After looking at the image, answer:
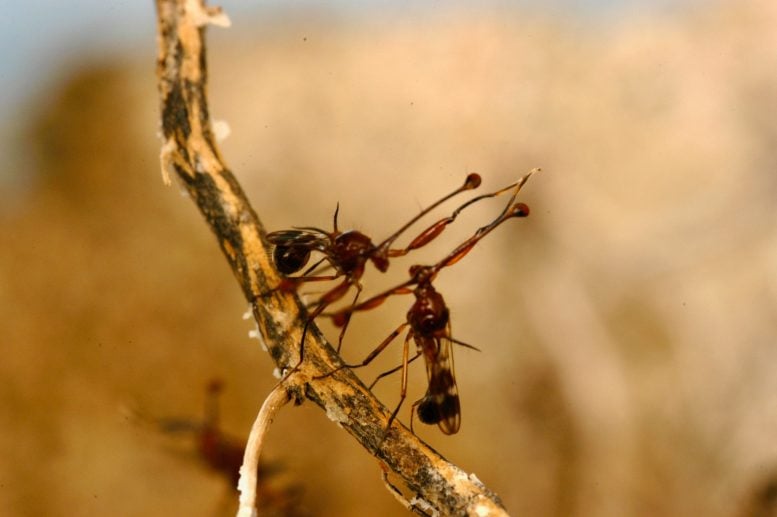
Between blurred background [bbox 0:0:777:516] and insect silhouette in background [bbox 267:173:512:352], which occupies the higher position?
blurred background [bbox 0:0:777:516]

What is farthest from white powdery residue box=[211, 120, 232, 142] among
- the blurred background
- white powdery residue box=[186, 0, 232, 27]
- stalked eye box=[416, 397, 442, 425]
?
the blurred background

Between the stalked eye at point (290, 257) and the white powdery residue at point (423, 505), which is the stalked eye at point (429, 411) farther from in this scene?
the stalked eye at point (290, 257)

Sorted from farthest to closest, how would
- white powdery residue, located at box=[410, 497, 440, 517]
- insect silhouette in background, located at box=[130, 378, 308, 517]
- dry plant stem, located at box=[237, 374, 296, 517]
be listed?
insect silhouette in background, located at box=[130, 378, 308, 517]
white powdery residue, located at box=[410, 497, 440, 517]
dry plant stem, located at box=[237, 374, 296, 517]

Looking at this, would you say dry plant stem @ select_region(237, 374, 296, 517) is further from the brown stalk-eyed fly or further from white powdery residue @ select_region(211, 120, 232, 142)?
white powdery residue @ select_region(211, 120, 232, 142)

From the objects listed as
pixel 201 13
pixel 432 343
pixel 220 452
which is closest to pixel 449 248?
pixel 220 452

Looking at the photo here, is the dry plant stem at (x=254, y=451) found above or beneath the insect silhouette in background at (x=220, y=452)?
beneath

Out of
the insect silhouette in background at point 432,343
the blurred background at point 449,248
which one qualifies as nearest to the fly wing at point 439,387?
the insect silhouette in background at point 432,343
